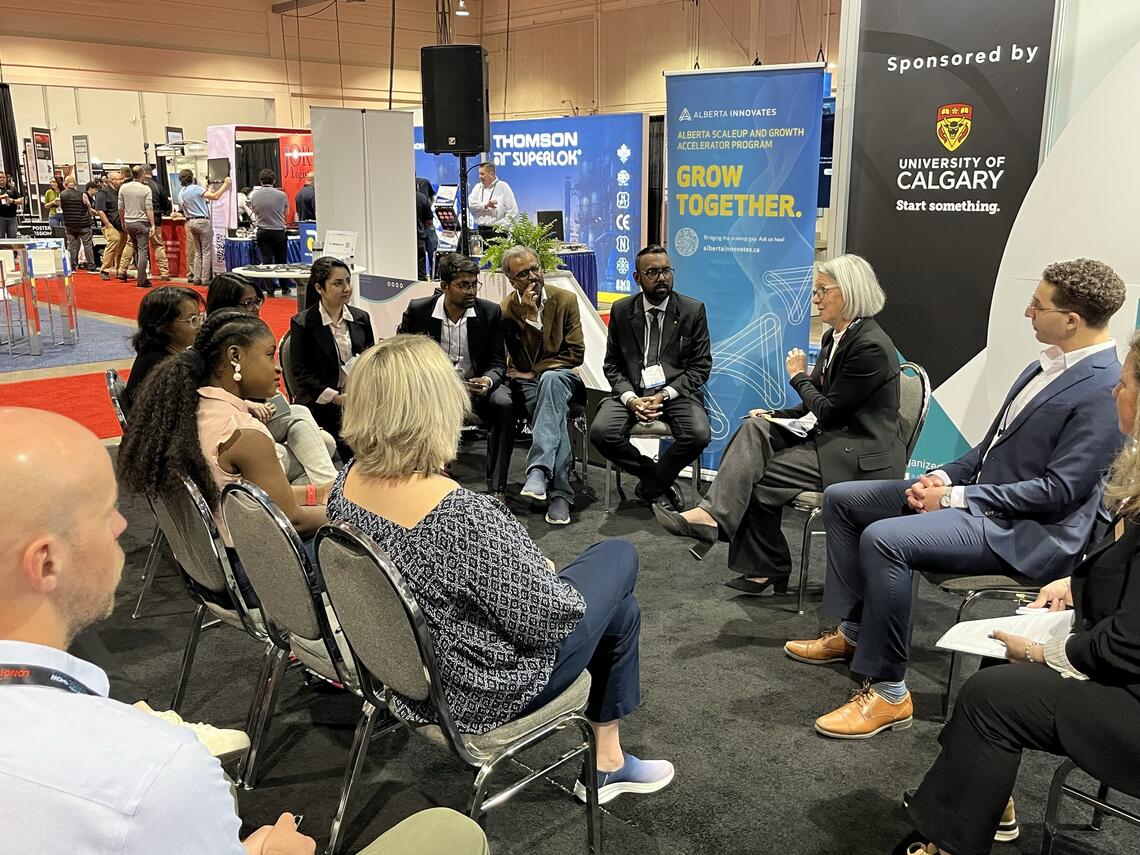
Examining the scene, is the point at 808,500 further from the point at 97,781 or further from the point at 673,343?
the point at 97,781

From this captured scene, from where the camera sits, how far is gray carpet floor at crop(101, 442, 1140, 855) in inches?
91.0

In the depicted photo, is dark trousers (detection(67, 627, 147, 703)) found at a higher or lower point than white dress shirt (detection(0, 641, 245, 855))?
lower

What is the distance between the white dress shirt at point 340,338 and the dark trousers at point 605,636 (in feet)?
8.70

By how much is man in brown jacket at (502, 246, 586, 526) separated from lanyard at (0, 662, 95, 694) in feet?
12.3

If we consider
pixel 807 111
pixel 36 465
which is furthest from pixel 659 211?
pixel 36 465

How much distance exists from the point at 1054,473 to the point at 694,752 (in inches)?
51.2

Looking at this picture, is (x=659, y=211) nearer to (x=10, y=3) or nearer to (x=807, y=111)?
(x=807, y=111)

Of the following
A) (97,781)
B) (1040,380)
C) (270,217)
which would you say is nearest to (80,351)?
(270,217)

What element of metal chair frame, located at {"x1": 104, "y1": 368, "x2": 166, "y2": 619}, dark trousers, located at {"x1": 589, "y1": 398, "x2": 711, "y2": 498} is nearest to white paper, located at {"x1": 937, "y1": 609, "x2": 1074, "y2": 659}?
dark trousers, located at {"x1": 589, "y1": 398, "x2": 711, "y2": 498}

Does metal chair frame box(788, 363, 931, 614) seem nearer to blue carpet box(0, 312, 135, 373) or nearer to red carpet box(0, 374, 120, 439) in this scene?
red carpet box(0, 374, 120, 439)

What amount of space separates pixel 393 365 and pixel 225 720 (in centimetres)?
150

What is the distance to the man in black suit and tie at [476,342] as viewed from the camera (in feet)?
15.8

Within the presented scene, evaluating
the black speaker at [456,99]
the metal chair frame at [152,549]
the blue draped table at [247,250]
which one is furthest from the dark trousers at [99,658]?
the blue draped table at [247,250]

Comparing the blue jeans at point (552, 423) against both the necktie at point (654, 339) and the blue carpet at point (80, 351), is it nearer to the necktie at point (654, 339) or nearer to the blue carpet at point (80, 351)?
the necktie at point (654, 339)
